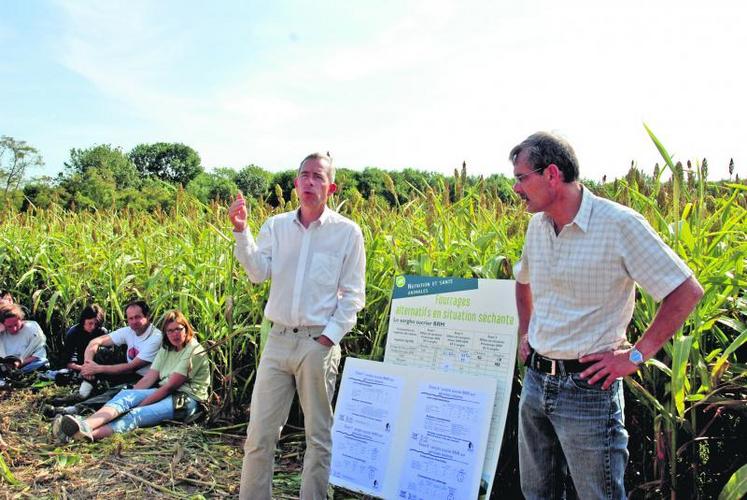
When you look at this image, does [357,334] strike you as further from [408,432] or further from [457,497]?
[457,497]

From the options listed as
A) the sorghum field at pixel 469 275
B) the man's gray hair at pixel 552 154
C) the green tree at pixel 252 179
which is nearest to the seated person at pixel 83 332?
the sorghum field at pixel 469 275

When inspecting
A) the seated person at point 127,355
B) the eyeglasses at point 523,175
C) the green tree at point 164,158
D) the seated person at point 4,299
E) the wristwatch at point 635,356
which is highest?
the green tree at point 164,158

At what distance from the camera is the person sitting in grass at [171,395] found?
3615 mm

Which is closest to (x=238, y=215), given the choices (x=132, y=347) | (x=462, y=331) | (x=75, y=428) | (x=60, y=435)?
(x=462, y=331)

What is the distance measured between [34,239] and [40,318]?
0.83 m

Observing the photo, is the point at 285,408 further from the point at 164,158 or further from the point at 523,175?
the point at 164,158

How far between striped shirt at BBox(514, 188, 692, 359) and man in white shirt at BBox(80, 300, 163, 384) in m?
3.24

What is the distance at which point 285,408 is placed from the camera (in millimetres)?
2621

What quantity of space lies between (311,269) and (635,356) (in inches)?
54.0

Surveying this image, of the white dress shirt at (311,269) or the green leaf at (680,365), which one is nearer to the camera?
the green leaf at (680,365)

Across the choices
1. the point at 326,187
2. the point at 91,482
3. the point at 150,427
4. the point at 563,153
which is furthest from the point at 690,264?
the point at 150,427

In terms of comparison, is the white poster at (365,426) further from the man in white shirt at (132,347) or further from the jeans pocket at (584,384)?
the man in white shirt at (132,347)

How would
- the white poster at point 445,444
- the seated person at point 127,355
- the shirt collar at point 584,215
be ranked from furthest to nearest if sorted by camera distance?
the seated person at point 127,355
the white poster at point 445,444
the shirt collar at point 584,215

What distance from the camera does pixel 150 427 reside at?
12.1 ft
